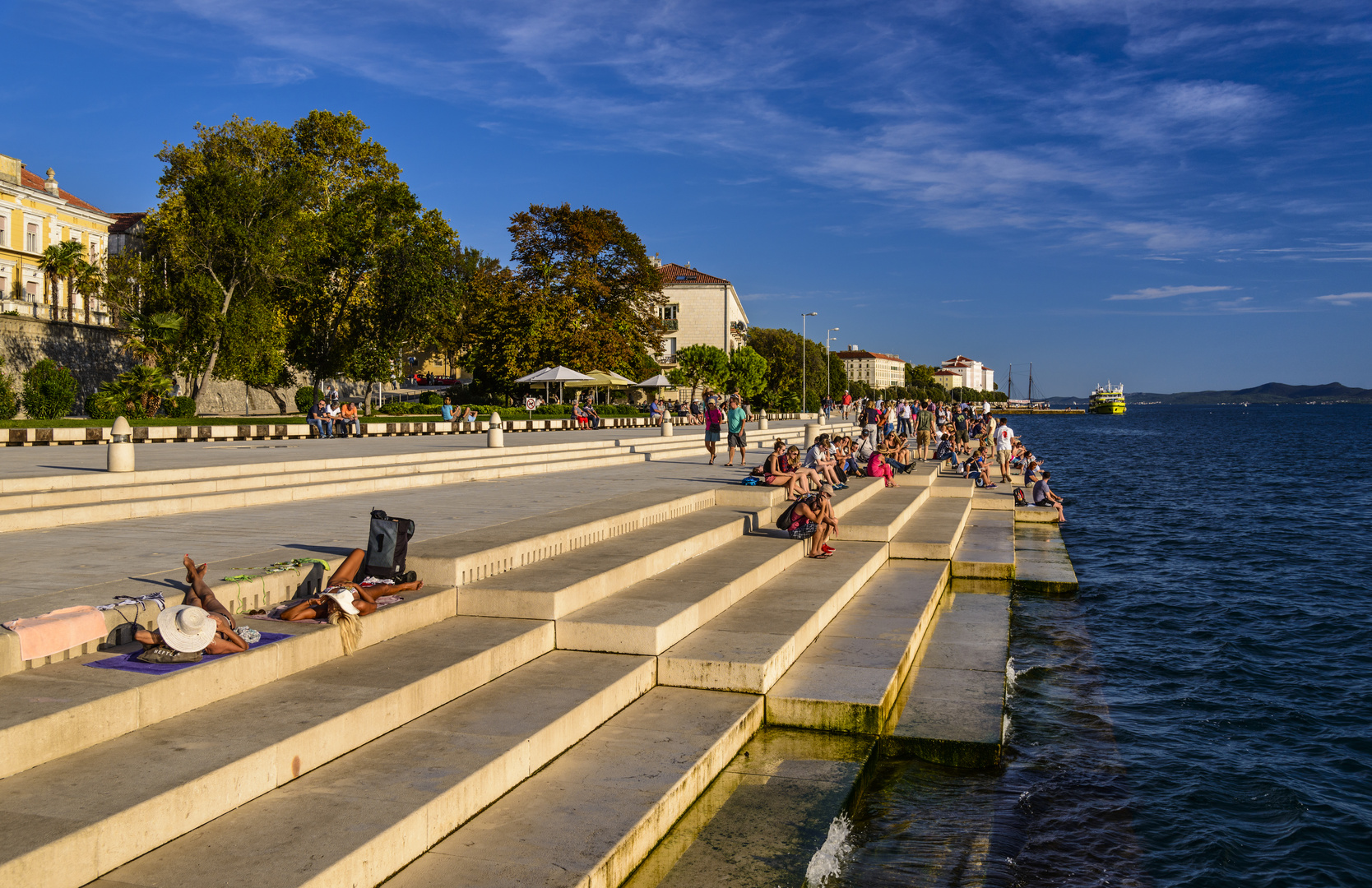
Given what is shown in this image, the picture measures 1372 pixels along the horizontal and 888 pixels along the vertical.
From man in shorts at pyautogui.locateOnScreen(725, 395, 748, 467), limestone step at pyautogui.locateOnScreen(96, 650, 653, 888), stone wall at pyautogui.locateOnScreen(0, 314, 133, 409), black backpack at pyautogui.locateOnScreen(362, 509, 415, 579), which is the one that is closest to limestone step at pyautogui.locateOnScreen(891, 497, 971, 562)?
man in shorts at pyautogui.locateOnScreen(725, 395, 748, 467)

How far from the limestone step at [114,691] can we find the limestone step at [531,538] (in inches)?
54.4

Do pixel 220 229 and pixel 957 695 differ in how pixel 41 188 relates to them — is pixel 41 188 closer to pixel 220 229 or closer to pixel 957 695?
pixel 220 229

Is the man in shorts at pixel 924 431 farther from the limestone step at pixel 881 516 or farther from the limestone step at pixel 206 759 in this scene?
the limestone step at pixel 206 759

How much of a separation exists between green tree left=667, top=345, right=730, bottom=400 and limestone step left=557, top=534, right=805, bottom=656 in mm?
67534

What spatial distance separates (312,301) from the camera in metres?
43.3

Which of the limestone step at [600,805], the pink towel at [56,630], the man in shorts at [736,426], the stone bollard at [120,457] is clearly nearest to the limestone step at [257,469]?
the stone bollard at [120,457]

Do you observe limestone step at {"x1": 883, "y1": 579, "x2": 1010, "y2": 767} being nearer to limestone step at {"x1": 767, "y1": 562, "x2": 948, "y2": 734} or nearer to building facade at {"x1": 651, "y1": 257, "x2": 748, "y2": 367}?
limestone step at {"x1": 767, "y1": 562, "x2": 948, "y2": 734}

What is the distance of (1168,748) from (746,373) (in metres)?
73.2

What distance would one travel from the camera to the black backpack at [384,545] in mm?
6812

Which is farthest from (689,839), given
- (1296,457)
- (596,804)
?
(1296,457)

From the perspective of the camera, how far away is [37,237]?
49281mm

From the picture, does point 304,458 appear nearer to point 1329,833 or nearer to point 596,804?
point 596,804

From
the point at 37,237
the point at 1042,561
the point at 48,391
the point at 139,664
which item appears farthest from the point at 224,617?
the point at 37,237

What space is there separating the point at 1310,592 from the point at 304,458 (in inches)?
732
